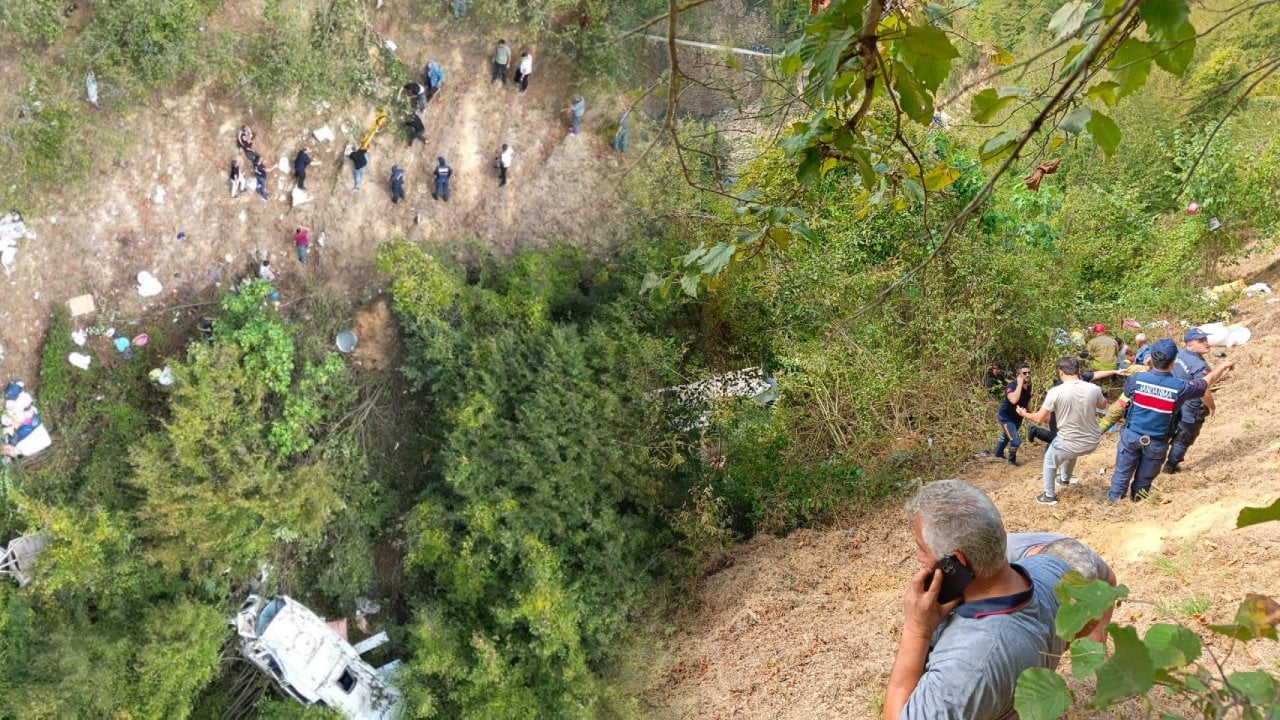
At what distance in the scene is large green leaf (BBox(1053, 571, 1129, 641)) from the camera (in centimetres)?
133

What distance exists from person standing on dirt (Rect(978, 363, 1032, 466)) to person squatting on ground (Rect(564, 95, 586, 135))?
605cm

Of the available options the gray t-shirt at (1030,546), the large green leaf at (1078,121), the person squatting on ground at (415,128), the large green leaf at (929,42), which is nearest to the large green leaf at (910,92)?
the large green leaf at (929,42)

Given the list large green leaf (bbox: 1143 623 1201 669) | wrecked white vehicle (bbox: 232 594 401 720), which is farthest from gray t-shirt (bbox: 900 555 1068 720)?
wrecked white vehicle (bbox: 232 594 401 720)

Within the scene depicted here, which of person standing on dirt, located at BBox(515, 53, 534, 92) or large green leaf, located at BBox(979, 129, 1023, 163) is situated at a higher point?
person standing on dirt, located at BBox(515, 53, 534, 92)

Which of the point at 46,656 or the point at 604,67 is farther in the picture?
the point at 604,67

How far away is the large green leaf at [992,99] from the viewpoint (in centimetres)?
169

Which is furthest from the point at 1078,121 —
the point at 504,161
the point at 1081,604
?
the point at 504,161

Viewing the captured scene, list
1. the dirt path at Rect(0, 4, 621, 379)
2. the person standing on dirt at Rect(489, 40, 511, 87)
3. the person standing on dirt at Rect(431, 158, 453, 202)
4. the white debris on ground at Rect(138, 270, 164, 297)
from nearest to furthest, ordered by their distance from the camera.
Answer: the dirt path at Rect(0, 4, 621, 379)
the white debris on ground at Rect(138, 270, 164, 297)
the person standing on dirt at Rect(431, 158, 453, 202)
the person standing on dirt at Rect(489, 40, 511, 87)

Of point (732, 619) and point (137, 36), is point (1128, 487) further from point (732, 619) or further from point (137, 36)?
point (137, 36)

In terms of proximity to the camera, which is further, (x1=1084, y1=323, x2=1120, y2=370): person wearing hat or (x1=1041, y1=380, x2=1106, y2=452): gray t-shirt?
(x1=1084, y1=323, x2=1120, y2=370): person wearing hat

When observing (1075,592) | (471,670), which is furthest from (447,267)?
(1075,592)

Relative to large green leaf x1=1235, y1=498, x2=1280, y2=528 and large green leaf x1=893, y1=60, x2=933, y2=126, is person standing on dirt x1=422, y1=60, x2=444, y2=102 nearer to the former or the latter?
large green leaf x1=893, y1=60, x2=933, y2=126

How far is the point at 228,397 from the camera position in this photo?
7.43 meters

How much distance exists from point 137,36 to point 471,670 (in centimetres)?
658
